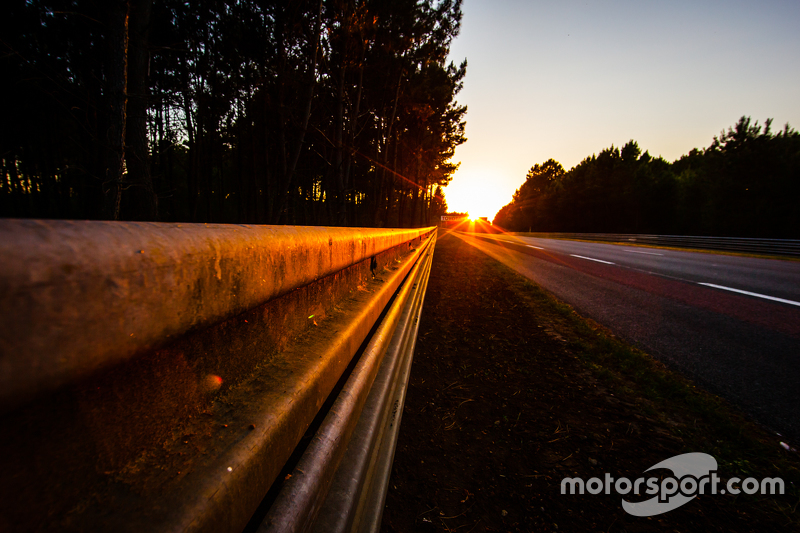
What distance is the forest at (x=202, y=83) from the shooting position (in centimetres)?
524

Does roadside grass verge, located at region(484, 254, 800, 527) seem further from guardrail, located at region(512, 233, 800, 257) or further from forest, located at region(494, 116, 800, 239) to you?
forest, located at region(494, 116, 800, 239)

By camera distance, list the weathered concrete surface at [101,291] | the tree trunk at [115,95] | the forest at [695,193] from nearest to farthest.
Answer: the weathered concrete surface at [101,291], the tree trunk at [115,95], the forest at [695,193]

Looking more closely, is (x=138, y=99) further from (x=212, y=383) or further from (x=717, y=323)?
(x=717, y=323)

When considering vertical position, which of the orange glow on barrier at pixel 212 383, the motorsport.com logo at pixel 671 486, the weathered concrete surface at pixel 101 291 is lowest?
the motorsport.com logo at pixel 671 486

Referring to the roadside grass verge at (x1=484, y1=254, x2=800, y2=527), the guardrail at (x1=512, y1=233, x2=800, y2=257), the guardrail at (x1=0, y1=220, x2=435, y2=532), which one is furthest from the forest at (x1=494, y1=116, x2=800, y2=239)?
the guardrail at (x1=0, y1=220, x2=435, y2=532)

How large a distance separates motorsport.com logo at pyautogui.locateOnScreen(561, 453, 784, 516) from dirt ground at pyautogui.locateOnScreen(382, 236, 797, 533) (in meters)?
0.03

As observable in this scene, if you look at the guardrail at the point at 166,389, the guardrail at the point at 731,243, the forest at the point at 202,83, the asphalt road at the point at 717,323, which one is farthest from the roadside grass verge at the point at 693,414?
the guardrail at the point at 731,243

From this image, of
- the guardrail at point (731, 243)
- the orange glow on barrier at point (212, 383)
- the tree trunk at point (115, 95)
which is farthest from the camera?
the guardrail at point (731, 243)

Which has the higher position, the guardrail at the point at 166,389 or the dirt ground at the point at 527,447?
the guardrail at the point at 166,389

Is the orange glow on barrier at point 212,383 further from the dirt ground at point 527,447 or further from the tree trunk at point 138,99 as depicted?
the tree trunk at point 138,99

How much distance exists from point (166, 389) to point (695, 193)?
59.0m

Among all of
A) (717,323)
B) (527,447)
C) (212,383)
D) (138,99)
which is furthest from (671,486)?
(138,99)

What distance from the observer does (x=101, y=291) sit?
425mm

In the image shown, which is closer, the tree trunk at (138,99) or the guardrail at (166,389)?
the guardrail at (166,389)
